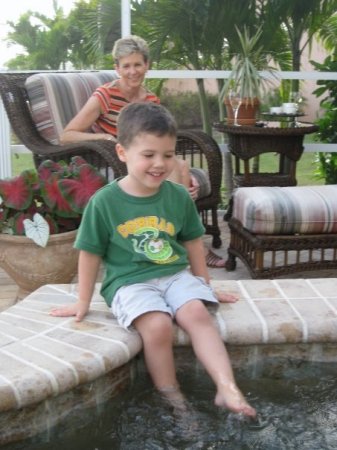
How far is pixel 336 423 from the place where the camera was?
1.71 m

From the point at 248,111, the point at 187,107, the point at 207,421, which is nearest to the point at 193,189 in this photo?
the point at 248,111

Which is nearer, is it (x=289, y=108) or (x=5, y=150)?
(x=289, y=108)

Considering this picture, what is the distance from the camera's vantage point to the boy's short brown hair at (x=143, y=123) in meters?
1.92

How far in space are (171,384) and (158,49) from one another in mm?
3150

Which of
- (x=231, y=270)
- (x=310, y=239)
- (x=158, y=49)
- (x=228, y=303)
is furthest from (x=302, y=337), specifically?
(x=158, y=49)

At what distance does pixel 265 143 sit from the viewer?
3959 mm

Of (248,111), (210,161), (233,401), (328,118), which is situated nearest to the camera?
(233,401)

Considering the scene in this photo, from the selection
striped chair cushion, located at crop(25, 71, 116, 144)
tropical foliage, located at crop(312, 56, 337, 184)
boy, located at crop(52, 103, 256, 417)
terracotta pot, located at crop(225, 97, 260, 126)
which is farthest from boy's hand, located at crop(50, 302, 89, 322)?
tropical foliage, located at crop(312, 56, 337, 184)

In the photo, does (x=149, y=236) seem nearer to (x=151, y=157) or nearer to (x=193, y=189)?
(x=151, y=157)

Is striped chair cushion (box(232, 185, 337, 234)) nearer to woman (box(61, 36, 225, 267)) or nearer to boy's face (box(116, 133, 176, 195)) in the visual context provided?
woman (box(61, 36, 225, 267))

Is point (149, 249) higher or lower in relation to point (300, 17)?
lower

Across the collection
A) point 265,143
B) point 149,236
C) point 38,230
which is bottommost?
point 38,230

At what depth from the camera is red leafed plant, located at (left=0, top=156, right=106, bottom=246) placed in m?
2.70

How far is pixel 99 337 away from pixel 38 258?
0.96m
